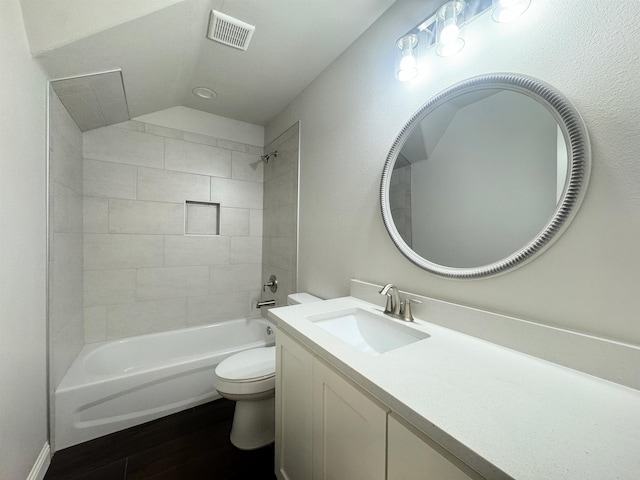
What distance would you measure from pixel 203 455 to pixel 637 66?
240cm

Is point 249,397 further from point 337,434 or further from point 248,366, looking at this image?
point 337,434

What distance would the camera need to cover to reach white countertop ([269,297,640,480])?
16.7 inches

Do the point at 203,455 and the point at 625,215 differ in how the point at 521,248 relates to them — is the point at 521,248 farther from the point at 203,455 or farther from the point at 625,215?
the point at 203,455

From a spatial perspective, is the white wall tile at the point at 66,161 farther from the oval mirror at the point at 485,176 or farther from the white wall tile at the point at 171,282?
the oval mirror at the point at 485,176

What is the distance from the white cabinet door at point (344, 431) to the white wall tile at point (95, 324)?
83.8 inches

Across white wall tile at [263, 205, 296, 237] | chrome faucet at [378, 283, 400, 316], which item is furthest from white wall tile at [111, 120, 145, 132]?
chrome faucet at [378, 283, 400, 316]

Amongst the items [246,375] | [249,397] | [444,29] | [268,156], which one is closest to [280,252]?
[268,156]

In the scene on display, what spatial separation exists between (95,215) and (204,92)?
53.4 inches

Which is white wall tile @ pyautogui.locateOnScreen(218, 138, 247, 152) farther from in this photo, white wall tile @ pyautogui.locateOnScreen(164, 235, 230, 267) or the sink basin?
the sink basin

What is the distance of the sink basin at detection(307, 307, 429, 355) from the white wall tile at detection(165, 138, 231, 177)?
2.00 m

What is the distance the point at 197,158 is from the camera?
2.43 m

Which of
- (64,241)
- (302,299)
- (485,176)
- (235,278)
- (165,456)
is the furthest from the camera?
(235,278)

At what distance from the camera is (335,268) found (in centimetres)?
171

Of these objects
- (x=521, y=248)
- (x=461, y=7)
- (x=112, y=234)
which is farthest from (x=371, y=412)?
(x=112, y=234)
